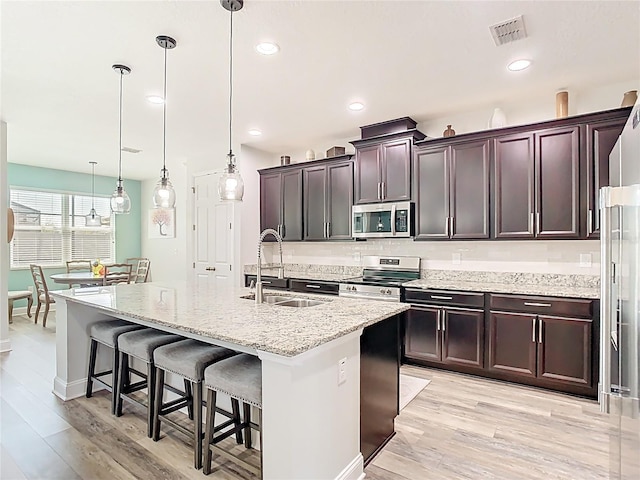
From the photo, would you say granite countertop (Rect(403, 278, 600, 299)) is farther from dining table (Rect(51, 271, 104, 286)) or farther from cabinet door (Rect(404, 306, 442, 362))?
dining table (Rect(51, 271, 104, 286))

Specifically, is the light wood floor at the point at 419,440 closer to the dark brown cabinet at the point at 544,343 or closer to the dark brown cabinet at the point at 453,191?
the dark brown cabinet at the point at 544,343

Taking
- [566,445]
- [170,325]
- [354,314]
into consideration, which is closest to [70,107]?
[170,325]

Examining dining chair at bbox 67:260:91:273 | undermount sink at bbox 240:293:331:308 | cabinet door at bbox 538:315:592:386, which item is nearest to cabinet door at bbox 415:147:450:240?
cabinet door at bbox 538:315:592:386

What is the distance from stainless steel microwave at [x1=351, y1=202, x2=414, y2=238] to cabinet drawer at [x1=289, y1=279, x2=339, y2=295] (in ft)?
2.25

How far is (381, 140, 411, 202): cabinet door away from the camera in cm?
407

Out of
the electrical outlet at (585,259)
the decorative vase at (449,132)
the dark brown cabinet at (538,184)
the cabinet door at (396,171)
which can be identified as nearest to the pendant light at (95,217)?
the cabinet door at (396,171)

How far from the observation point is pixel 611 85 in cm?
324

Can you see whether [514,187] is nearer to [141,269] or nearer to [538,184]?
[538,184]

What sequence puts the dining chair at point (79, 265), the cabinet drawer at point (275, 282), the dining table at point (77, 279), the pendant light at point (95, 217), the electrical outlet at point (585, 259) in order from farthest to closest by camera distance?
the pendant light at point (95, 217), the dining chair at point (79, 265), the dining table at point (77, 279), the cabinet drawer at point (275, 282), the electrical outlet at point (585, 259)

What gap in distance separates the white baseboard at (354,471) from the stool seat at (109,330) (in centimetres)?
192

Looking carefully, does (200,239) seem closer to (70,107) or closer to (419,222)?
(70,107)

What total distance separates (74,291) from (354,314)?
2.49 metres

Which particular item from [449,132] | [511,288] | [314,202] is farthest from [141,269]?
[511,288]

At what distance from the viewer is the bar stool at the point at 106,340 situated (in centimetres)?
277
